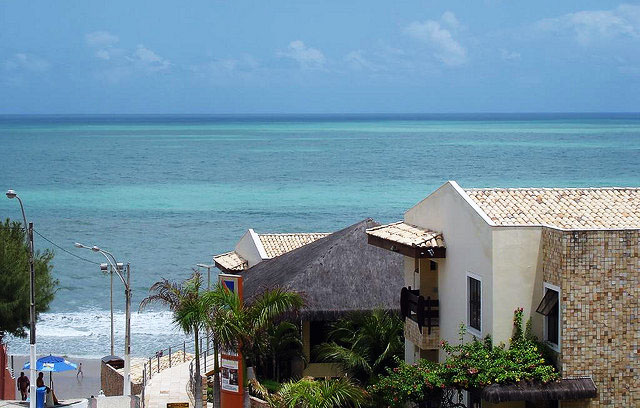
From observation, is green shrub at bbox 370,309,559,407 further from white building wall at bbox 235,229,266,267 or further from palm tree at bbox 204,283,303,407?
white building wall at bbox 235,229,266,267

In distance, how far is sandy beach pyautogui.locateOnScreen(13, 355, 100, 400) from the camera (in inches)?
1747

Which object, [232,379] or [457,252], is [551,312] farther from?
[232,379]

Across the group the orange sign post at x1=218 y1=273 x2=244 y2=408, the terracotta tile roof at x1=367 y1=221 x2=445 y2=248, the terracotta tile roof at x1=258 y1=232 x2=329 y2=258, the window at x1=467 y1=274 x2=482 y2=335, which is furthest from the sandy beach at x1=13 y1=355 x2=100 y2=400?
the window at x1=467 y1=274 x2=482 y2=335

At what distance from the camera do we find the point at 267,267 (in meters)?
34.7

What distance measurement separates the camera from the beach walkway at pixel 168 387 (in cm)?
3019

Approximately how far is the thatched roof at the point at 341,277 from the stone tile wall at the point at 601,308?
980 centimetres

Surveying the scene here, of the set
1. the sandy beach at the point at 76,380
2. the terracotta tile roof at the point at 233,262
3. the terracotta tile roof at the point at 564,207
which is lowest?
the sandy beach at the point at 76,380

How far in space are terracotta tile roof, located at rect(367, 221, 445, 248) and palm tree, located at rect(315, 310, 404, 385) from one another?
2471 millimetres

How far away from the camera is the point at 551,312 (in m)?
21.5

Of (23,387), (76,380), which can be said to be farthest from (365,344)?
(76,380)

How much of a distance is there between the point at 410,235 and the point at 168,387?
31.6 feet

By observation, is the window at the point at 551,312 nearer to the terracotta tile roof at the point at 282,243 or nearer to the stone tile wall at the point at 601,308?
the stone tile wall at the point at 601,308

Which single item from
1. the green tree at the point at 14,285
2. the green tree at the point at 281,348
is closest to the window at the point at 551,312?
the green tree at the point at 281,348

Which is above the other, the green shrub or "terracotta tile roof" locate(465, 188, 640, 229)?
"terracotta tile roof" locate(465, 188, 640, 229)
